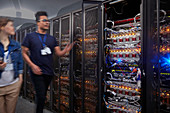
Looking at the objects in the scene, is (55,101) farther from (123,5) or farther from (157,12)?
(157,12)

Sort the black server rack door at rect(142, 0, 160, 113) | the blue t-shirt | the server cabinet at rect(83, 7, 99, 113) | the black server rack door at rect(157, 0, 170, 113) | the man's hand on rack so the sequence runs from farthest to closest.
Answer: the server cabinet at rect(83, 7, 99, 113) < the blue t-shirt < the man's hand on rack < the black server rack door at rect(157, 0, 170, 113) < the black server rack door at rect(142, 0, 160, 113)

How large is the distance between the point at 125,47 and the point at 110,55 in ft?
0.92

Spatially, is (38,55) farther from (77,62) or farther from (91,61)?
(77,62)

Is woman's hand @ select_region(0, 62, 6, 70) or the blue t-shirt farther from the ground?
the blue t-shirt

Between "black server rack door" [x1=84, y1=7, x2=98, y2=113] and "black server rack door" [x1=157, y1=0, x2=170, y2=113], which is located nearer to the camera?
"black server rack door" [x1=157, y1=0, x2=170, y2=113]

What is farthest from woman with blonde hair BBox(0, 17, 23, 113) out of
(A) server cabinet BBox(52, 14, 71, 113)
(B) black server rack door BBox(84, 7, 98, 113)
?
(A) server cabinet BBox(52, 14, 71, 113)

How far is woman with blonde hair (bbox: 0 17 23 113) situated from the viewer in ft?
6.09

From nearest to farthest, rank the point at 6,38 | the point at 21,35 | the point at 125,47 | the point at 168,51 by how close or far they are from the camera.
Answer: the point at 168,51
the point at 6,38
the point at 125,47
the point at 21,35

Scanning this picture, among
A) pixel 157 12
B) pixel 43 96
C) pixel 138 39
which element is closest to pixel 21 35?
pixel 43 96

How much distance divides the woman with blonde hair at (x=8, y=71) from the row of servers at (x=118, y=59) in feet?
2.82

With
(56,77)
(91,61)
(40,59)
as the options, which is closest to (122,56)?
(91,61)

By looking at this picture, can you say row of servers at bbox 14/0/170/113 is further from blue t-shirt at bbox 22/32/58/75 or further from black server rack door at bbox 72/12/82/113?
blue t-shirt at bbox 22/32/58/75

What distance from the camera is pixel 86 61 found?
2.63m

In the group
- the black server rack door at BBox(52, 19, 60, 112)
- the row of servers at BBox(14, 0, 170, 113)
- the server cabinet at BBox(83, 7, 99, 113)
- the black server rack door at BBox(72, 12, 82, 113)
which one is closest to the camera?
the row of servers at BBox(14, 0, 170, 113)
